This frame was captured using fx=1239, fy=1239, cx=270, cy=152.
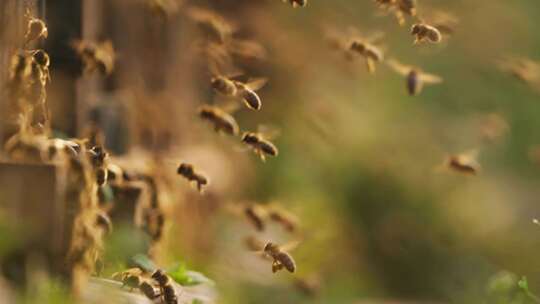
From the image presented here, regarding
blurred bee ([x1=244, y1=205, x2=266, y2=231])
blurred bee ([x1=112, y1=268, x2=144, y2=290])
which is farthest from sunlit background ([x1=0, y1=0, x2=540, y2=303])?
blurred bee ([x1=112, y1=268, x2=144, y2=290])

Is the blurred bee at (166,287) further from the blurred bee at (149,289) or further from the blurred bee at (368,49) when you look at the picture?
the blurred bee at (368,49)

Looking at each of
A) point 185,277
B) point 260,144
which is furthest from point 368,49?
point 185,277

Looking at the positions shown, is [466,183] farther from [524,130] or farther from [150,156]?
[150,156]

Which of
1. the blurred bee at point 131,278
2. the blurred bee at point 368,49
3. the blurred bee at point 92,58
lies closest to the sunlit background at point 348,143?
the blurred bee at point 92,58

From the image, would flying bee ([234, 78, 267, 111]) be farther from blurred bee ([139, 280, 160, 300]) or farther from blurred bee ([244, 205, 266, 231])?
blurred bee ([244, 205, 266, 231])

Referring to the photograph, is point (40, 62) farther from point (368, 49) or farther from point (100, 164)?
point (368, 49)

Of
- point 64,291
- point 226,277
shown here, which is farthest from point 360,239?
point 64,291

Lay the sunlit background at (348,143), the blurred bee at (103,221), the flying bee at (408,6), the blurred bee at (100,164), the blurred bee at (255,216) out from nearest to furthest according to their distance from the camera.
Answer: the blurred bee at (100,164) → the flying bee at (408,6) → the blurred bee at (103,221) → the blurred bee at (255,216) → the sunlit background at (348,143)
